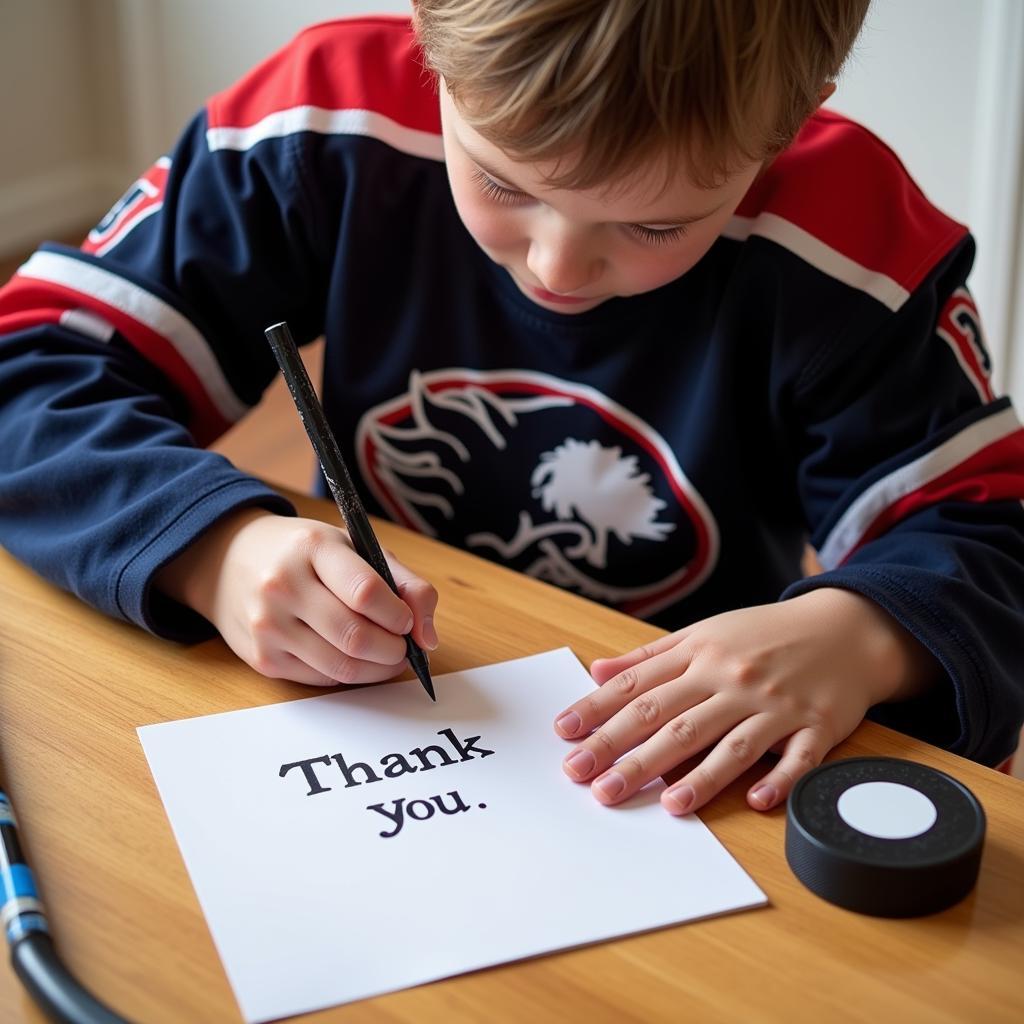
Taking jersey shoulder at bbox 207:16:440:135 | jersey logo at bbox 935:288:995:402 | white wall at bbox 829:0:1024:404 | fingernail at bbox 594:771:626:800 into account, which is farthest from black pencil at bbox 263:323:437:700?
white wall at bbox 829:0:1024:404

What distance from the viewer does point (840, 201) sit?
0.87m

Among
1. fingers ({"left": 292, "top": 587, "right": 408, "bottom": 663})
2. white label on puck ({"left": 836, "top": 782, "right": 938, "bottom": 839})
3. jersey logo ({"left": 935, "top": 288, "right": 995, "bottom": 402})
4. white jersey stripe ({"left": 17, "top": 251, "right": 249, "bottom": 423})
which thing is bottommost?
white label on puck ({"left": 836, "top": 782, "right": 938, "bottom": 839})

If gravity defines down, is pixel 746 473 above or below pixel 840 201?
below

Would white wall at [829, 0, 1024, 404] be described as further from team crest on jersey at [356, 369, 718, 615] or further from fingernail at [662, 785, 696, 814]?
fingernail at [662, 785, 696, 814]

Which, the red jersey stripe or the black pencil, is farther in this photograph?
the red jersey stripe

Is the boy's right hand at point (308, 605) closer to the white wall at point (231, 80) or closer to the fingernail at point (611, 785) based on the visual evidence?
the fingernail at point (611, 785)

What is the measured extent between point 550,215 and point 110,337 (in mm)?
340

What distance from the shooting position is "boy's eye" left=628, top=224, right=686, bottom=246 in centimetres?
71

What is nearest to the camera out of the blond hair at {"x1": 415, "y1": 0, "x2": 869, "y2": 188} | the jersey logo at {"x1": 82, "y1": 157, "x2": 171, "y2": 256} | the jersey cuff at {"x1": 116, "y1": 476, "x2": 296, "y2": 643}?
the blond hair at {"x1": 415, "y1": 0, "x2": 869, "y2": 188}

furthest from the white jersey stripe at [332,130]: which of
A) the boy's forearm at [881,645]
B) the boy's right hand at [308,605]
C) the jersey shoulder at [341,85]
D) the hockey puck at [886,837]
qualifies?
the hockey puck at [886,837]

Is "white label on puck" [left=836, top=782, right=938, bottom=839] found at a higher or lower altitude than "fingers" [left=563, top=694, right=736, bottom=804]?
higher

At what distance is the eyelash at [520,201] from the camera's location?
2.34 ft

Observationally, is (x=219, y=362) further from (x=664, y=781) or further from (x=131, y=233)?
(x=664, y=781)

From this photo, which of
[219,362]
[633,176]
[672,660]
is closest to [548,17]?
[633,176]
